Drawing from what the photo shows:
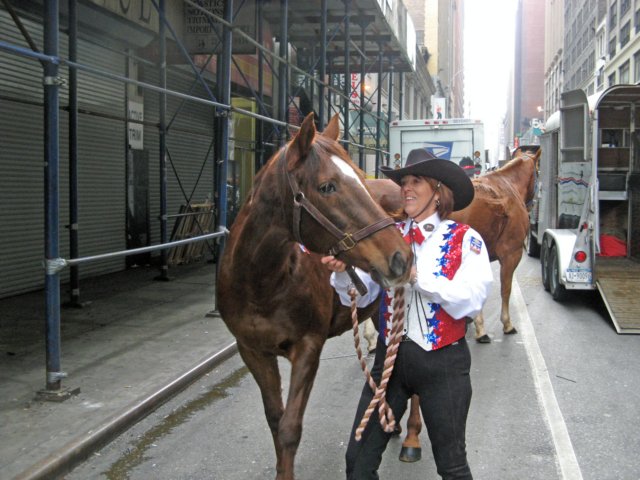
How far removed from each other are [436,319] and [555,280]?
25.4 ft

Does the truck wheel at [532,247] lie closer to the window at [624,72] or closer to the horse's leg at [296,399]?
the horse's leg at [296,399]

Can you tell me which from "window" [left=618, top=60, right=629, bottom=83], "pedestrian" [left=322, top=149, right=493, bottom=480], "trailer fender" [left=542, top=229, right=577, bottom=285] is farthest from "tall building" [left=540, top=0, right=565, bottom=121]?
"pedestrian" [left=322, top=149, right=493, bottom=480]

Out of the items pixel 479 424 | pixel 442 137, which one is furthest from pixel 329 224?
pixel 442 137

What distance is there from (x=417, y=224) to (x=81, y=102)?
29.3ft

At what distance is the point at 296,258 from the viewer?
3.50 meters

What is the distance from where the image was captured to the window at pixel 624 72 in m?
44.2

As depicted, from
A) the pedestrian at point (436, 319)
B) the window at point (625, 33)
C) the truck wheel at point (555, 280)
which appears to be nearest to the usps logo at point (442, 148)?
the truck wheel at point (555, 280)

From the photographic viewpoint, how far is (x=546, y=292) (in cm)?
1078

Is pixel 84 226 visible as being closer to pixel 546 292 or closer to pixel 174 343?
pixel 174 343

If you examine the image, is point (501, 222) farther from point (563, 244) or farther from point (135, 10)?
point (135, 10)

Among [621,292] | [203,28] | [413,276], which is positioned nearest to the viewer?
[413,276]

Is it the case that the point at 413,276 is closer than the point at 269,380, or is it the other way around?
the point at 413,276

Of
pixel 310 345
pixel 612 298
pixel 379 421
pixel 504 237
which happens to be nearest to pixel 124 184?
pixel 504 237

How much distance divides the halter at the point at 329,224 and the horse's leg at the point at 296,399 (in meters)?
0.78
